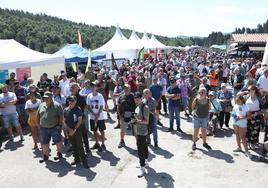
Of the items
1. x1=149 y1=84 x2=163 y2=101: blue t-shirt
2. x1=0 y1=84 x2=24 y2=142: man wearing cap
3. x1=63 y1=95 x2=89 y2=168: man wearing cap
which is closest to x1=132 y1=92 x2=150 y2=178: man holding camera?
x1=63 y1=95 x2=89 y2=168: man wearing cap

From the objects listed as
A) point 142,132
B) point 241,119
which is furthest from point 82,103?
point 241,119

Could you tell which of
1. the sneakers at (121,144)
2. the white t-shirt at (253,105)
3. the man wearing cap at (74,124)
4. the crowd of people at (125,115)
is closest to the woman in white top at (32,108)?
the crowd of people at (125,115)

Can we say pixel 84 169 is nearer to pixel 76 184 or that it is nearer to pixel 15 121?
pixel 76 184

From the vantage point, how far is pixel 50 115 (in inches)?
284

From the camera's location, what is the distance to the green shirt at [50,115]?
7.23m

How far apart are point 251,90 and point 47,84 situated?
6.82 meters

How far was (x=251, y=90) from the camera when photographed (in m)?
7.82

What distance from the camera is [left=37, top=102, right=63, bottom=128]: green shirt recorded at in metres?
7.23

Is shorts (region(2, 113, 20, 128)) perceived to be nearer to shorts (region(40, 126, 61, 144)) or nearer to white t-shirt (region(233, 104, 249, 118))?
shorts (region(40, 126, 61, 144))

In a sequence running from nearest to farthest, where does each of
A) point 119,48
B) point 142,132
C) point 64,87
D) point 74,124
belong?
point 142,132 → point 74,124 → point 64,87 → point 119,48

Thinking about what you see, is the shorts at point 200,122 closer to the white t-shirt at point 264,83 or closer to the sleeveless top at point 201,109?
the sleeveless top at point 201,109

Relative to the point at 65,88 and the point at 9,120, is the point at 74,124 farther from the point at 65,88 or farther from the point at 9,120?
the point at 65,88

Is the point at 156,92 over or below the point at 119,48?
below

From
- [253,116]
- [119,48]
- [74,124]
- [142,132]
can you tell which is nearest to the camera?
[142,132]
